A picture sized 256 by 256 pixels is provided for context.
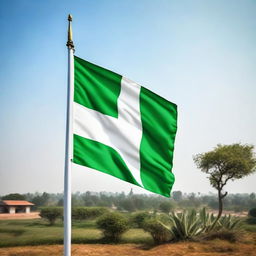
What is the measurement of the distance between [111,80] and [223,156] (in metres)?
19.4

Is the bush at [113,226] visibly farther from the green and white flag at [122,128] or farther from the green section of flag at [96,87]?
the green section of flag at [96,87]

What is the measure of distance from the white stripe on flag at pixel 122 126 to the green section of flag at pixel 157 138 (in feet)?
0.36

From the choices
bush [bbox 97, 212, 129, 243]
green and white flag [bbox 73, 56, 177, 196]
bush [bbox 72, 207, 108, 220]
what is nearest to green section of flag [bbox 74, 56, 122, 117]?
green and white flag [bbox 73, 56, 177, 196]

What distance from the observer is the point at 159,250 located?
10.5 metres

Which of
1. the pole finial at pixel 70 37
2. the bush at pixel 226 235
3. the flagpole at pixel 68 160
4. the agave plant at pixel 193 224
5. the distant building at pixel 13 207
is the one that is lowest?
the distant building at pixel 13 207

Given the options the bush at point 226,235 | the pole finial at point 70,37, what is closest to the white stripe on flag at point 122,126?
the pole finial at point 70,37

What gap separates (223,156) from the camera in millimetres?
20766

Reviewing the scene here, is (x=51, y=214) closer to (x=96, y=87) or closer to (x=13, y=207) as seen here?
A: (x=96, y=87)

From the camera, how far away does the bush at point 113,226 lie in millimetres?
13797

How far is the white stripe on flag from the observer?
10.8ft

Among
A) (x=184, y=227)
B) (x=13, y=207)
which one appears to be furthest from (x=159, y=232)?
(x=13, y=207)

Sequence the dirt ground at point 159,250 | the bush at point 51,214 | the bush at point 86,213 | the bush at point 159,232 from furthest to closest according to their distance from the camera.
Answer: the bush at point 86,213, the bush at point 51,214, the bush at point 159,232, the dirt ground at point 159,250

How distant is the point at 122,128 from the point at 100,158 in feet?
1.83

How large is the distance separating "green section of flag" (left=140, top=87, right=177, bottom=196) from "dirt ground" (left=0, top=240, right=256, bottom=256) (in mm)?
7396
